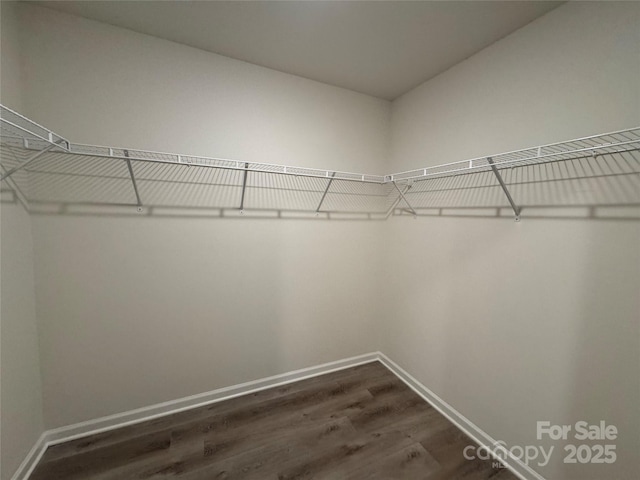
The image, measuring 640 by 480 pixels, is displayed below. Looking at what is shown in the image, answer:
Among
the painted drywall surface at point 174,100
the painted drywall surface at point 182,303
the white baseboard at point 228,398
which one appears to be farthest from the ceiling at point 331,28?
the white baseboard at point 228,398

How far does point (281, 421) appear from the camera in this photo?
67.7 inches

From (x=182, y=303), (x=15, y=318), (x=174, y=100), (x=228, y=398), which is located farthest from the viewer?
(x=228, y=398)

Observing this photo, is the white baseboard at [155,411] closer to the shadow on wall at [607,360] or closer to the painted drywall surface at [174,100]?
the shadow on wall at [607,360]

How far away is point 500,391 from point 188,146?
247cm

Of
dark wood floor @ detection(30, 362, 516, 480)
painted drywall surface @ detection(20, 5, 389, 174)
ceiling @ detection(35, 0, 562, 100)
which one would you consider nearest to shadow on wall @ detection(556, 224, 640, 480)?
dark wood floor @ detection(30, 362, 516, 480)

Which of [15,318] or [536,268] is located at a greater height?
[536,268]

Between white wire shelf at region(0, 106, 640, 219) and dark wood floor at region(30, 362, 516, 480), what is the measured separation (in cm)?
141

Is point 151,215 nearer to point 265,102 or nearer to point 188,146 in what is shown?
point 188,146

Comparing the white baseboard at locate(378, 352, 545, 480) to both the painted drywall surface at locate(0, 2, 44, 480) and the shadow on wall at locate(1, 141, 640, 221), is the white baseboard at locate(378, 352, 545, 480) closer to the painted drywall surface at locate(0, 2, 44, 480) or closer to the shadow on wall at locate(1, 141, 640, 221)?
the shadow on wall at locate(1, 141, 640, 221)

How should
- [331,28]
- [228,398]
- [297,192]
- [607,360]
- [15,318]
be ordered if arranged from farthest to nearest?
[297,192], [228,398], [331,28], [15,318], [607,360]

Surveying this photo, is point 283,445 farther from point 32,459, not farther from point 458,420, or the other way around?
point 32,459

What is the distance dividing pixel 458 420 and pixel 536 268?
1168mm

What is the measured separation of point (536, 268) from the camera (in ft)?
4.31

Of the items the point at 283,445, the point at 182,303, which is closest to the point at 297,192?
the point at 182,303
